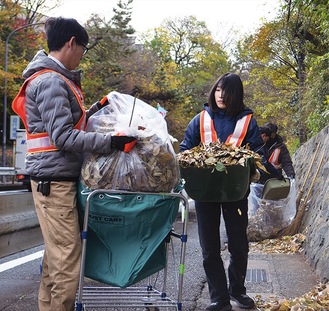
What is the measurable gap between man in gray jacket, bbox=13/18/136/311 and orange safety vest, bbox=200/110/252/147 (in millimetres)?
1332

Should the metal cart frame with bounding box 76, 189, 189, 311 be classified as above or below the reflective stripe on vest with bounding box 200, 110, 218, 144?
below

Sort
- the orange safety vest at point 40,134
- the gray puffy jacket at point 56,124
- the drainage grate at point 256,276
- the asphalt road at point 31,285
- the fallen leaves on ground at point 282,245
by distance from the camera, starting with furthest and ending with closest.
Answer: the fallen leaves on ground at point 282,245 → the drainage grate at point 256,276 → the asphalt road at point 31,285 → the orange safety vest at point 40,134 → the gray puffy jacket at point 56,124

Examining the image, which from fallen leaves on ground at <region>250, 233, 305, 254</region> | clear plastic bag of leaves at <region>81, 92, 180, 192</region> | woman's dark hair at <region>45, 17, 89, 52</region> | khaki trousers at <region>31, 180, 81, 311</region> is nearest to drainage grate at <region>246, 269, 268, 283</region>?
fallen leaves on ground at <region>250, 233, 305, 254</region>

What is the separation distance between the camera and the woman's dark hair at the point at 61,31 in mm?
3510

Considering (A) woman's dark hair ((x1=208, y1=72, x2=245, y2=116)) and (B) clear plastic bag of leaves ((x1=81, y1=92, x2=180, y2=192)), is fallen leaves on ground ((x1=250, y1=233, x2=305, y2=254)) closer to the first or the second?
(A) woman's dark hair ((x1=208, y1=72, x2=245, y2=116))

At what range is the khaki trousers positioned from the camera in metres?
3.38

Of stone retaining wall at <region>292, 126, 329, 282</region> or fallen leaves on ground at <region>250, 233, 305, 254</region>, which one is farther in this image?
fallen leaves on ground at <region>250, 233, 305, 254</region>

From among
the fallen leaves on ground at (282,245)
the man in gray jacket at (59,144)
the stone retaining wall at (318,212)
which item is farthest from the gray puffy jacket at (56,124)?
the fallen leaves on ground at (282,245)

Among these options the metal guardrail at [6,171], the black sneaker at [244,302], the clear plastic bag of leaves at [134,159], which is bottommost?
the metal guardrail at [6,171]

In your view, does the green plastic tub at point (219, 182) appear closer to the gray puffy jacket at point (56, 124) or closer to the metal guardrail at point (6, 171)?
the gray puffy jacket at point (56, 124)

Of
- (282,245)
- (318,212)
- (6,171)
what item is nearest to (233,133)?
(318,212)

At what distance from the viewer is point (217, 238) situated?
4656 millimetres

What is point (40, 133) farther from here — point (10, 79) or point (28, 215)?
point (10, 79)

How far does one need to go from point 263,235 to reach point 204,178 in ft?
15.8
